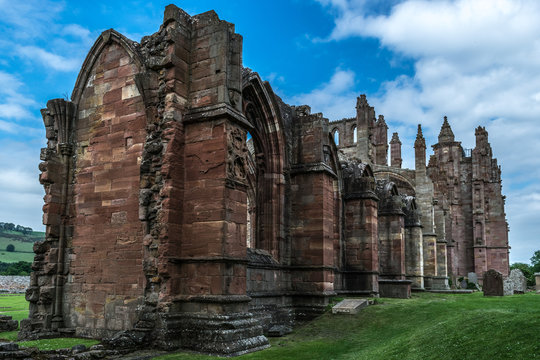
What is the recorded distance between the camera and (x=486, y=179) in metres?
45.2

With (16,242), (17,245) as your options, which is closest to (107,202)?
(17,245)

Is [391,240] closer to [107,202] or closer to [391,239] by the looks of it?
[391,239]

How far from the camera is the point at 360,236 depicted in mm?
16422

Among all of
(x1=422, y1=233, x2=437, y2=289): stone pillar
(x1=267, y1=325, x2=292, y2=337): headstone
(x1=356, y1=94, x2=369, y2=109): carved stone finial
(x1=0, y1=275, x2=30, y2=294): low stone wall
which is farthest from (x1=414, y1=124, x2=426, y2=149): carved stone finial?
(x1=0, y1=275, x2=30, y2=294): low stone wall

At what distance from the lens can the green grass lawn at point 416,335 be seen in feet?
20.4

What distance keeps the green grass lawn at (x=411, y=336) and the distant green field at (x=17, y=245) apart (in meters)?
68.4

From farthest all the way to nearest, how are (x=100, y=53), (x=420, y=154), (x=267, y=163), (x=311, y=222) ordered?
(x=420, y=154) → (x=267, y=163) → (x=311, y=222) → (x=100, y=53)

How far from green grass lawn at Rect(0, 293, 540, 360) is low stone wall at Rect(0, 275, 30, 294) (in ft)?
91.6

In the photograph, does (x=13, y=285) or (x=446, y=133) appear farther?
(x=446, y=133)

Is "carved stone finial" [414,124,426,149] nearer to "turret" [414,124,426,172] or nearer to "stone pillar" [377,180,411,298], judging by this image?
"turret" [414,124,426,172]

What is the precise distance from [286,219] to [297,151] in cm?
203

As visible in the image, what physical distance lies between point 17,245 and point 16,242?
2639 millimetres

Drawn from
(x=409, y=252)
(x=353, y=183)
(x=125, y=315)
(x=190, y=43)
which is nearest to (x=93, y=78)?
(x=190, y=43)

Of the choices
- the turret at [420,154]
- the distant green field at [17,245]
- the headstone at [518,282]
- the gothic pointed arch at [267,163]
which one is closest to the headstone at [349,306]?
the gothic pointed arch at [267,163]
